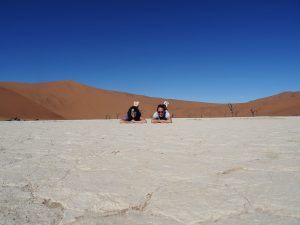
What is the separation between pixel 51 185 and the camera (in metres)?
2.22

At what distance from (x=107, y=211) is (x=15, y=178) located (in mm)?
997

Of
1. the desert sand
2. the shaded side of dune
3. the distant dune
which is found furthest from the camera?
the distant dune

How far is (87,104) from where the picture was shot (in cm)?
3881

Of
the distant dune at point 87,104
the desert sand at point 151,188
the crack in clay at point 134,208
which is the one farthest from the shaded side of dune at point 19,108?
the crack in clay at point 134,208

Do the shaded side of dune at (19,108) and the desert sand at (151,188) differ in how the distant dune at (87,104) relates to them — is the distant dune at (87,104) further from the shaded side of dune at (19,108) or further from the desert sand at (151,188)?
the desert sand at (151,188)

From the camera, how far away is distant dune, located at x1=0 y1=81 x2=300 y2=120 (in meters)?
26.4

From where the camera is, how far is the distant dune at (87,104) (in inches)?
1039

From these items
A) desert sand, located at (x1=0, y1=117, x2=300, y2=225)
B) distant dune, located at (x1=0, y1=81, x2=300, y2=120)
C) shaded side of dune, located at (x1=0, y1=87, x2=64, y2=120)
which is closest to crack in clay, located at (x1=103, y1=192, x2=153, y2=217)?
desert sand, located at (x1=0, y1=117, x2=300, y2=225)

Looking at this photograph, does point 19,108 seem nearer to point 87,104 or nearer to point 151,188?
point 87,104

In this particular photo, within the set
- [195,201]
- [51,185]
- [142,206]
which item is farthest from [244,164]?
[51,185]

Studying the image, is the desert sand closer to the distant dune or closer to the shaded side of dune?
the shaded side of dune

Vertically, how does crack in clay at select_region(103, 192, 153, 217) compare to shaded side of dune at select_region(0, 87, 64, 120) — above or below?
below

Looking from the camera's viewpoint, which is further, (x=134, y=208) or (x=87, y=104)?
(x=87, y=104)

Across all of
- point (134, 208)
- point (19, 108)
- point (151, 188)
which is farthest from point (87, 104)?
point (134, 208)
